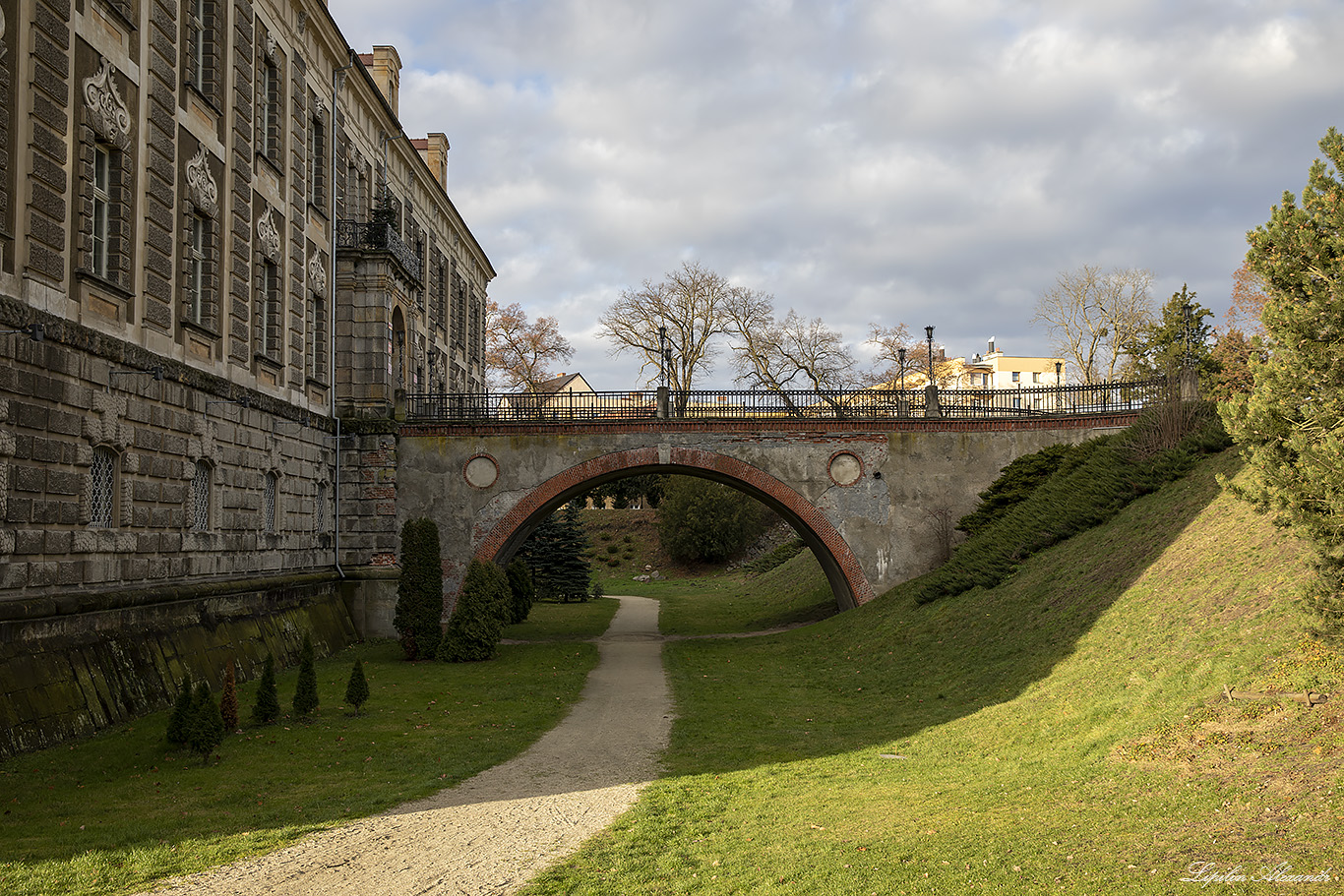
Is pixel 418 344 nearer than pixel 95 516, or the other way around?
pixel 95 516

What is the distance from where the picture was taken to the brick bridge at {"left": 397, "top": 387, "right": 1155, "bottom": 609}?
84.7 feet

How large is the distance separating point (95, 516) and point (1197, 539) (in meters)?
16.7

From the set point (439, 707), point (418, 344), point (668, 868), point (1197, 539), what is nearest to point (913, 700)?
point (1197, 539)

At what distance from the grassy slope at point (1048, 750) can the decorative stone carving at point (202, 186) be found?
12.3 m

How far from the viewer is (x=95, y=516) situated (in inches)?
550

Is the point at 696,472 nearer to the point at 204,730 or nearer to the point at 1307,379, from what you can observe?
the point at 204,730

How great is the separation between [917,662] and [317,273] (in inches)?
658

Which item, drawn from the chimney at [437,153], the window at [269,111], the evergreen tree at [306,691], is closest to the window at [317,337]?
the window at [269,111]

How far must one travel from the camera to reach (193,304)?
17578 millimetres

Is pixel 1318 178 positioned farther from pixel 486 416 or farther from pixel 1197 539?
pixel 486 416

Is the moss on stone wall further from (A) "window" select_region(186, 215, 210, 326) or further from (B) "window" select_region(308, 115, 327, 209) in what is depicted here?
(B) "window" select_region(308, 115, 327, 209)

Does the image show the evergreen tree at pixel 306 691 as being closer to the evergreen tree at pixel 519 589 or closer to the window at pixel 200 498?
the window at pixel 200 498

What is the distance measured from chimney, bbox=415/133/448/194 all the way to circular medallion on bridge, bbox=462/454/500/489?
1947 cm

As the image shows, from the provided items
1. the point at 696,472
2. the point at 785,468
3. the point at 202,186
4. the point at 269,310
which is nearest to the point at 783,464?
the point at 785,468
